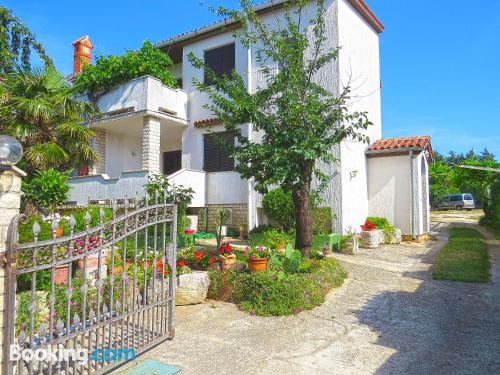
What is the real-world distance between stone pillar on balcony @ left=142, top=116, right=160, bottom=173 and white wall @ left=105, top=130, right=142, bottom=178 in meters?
3.65

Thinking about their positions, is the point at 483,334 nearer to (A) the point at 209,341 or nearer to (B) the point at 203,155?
(A) the point at 209,341

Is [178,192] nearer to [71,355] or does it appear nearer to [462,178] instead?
[71,355]

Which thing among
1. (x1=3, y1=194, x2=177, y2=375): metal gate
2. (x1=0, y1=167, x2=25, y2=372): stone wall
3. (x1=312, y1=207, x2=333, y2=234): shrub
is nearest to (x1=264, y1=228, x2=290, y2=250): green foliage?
(x1=312, y1=207, x2=333, y2=234): shrub

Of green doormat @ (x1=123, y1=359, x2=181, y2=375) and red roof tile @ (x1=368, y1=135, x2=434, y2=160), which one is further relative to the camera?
red roof tile @ (x1=368, y1=135, x2=434, y2=160)

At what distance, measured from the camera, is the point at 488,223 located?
19.9 meters

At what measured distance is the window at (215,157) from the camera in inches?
560

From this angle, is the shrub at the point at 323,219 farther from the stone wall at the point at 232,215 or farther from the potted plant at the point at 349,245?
the stone wall at the point at 232,215

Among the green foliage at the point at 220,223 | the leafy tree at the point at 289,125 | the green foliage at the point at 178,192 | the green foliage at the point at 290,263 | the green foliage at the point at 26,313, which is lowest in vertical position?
the green foliage at the point at 26,313

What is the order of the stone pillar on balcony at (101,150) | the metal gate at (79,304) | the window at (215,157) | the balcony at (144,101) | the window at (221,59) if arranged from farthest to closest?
1. the stone pillar on balcony at (101,150)
2. the window at (221,59)
3. the window at (215,157)
4. the balcony at (144,101)
5. the metal gate at (79,304)

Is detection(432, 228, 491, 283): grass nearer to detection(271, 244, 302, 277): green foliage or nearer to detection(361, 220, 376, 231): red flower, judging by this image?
detection(361, 220, 376, 231): red flower

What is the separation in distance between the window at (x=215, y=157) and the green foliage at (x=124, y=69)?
308 centimetres

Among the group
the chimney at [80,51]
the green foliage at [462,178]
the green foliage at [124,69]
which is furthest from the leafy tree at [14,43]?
the green foliage at [462,178]

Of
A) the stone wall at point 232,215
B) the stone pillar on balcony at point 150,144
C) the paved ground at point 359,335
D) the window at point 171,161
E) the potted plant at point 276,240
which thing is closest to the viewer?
the paved ground at point 359,335

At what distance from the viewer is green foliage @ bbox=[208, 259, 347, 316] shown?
224 inches
